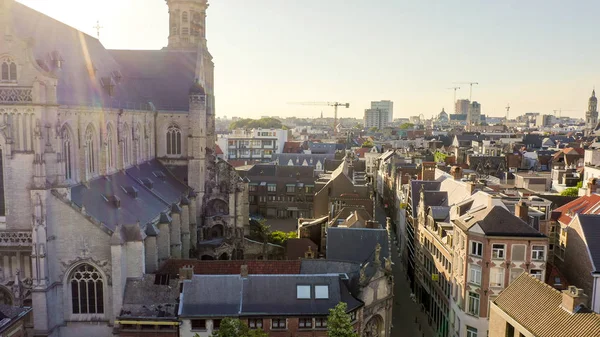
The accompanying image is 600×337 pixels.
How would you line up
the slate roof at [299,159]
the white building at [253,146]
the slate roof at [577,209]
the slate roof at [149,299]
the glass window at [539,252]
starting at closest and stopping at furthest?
the slate roof at [149,299] < the glass window at [539,252] < the slate roof at [577,209] < the slate roof at [299,159] < the white building at [253,146]

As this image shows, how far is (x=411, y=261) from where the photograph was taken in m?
Answer: 64.1

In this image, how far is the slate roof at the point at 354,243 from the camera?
45750mm

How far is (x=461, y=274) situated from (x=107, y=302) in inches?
1170

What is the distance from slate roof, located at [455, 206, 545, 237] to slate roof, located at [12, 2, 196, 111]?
3675cm

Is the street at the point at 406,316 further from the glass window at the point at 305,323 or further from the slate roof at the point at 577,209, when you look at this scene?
the slate roof at the point at 577,209

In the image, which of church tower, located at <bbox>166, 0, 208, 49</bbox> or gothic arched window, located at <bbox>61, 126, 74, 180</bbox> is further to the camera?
church tower, located at <bbox>166, 0, 208, 49</bbox>

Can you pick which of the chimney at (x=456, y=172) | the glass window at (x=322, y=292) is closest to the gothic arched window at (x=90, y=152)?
the glass window at (x=322, y=292)

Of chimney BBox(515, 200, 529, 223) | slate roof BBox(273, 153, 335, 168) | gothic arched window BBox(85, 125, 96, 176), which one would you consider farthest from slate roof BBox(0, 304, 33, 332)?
slate roof BBox(273, 153, 335, 168)

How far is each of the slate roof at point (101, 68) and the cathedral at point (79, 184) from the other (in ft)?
0.63

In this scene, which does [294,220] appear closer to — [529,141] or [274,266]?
[274,266]

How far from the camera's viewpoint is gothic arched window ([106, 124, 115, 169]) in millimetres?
51344

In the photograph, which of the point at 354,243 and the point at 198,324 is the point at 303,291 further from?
the point at 354,243

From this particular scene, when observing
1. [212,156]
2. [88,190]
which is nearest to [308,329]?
[88,190]

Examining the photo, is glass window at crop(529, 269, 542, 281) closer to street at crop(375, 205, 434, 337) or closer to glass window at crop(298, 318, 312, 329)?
street at crop(375, 205, 434, 337)
